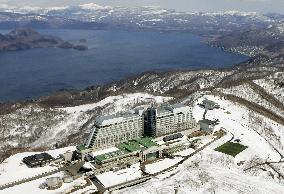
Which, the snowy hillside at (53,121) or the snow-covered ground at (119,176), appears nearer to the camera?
the snow-covered ground at (119,176)

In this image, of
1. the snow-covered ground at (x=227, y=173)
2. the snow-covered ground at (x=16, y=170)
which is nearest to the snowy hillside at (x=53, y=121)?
the snow-covered ground at (x=16, y=170)

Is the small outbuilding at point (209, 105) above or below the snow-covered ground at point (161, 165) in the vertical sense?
above

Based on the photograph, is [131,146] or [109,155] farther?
[131,146]

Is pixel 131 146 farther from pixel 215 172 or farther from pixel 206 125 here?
pixel 206 125

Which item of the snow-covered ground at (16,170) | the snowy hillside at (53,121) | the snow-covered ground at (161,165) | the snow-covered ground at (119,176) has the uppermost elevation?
the snow-covered ground at (119,176)

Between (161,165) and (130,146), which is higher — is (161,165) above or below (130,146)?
below

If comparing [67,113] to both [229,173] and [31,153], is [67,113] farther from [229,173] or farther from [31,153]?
[229,173]

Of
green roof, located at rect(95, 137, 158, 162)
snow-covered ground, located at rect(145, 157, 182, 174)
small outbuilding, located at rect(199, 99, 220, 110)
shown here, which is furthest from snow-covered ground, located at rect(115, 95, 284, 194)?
small outbuilding, located at rect(199, 99, 220, 110)

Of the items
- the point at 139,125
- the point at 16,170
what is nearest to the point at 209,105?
the point at 139,125

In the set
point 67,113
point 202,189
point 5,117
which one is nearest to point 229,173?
point 202,189

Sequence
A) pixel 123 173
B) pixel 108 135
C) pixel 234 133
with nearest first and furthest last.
Answer: 1. pixel 123 173
2. pixel 108 135
3. pixel 234 133

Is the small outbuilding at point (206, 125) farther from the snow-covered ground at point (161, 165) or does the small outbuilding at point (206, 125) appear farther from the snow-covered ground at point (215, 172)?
the snow-covered ground at point (161, 165)
